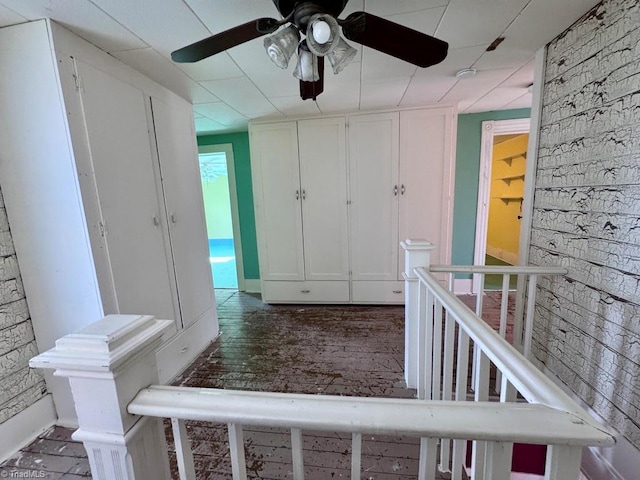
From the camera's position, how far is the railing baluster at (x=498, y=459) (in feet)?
1.70

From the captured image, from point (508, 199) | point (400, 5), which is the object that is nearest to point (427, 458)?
point (400, 5)

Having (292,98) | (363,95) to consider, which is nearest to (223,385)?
(292,98)

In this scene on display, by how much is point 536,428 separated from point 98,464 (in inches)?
34.3

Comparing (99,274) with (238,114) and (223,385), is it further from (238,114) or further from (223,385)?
(238,114)

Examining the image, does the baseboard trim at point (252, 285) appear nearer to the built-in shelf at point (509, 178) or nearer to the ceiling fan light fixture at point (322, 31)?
Result: the ceiling fan light fixture at point (322, 31)

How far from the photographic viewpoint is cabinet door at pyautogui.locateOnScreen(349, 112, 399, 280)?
2.94 meters

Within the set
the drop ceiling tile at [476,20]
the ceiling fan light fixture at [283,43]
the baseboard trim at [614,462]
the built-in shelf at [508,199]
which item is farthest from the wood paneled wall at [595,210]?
the built-in shelf at [508,199]

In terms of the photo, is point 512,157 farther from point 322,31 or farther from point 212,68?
point 322,31

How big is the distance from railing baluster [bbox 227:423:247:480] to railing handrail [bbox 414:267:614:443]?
599mm

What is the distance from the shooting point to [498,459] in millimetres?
521

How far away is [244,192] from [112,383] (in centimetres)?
342

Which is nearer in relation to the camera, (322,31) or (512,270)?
(322,31)

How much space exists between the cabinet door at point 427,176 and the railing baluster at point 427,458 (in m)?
2.58

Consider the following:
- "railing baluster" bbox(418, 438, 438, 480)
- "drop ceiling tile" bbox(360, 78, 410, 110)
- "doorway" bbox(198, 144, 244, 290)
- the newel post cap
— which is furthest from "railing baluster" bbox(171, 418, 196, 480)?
"doorway" bbox(198, 144, 244, 290)
